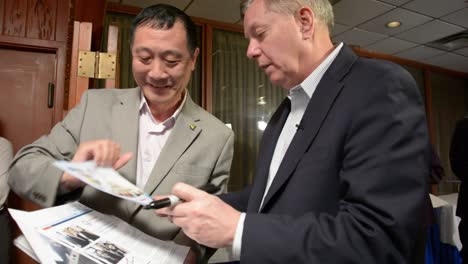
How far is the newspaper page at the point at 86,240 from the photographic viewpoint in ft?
2.13

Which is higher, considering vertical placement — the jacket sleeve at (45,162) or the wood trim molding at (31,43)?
the wood trim molding at (31,43)

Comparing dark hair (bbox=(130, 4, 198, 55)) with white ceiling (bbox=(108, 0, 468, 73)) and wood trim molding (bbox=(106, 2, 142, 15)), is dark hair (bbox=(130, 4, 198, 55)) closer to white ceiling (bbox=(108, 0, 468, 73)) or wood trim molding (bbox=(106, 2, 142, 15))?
white ceiling (bbox=(108, 0, 468, 73))

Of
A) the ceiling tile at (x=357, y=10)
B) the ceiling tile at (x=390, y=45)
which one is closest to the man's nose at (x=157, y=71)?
the ceiling tile at (x=357, y=10)

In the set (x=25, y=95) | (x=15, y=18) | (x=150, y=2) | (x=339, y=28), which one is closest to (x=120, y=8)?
(x=150, y=2)

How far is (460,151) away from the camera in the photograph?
1955 millimetres

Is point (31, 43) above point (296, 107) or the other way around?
above

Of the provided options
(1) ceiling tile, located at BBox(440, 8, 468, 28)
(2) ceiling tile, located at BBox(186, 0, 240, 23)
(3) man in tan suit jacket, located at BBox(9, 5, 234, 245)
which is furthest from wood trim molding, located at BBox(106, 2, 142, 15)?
(1) ceiling tile, located at BBox(440, 8, 468, 28)

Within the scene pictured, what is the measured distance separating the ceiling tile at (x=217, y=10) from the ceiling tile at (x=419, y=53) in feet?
8.17

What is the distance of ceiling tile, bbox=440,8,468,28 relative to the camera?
3.37 m

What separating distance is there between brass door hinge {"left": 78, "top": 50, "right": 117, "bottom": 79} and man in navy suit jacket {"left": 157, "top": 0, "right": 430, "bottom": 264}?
676 mm

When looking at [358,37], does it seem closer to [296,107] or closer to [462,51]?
[462,51]

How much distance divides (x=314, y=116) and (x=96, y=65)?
85 centimetres

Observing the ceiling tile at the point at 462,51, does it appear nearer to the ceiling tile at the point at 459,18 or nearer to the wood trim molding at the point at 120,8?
the ceiling tile at the point at 459,18

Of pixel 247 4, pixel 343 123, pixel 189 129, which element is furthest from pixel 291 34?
pixel 189 129
